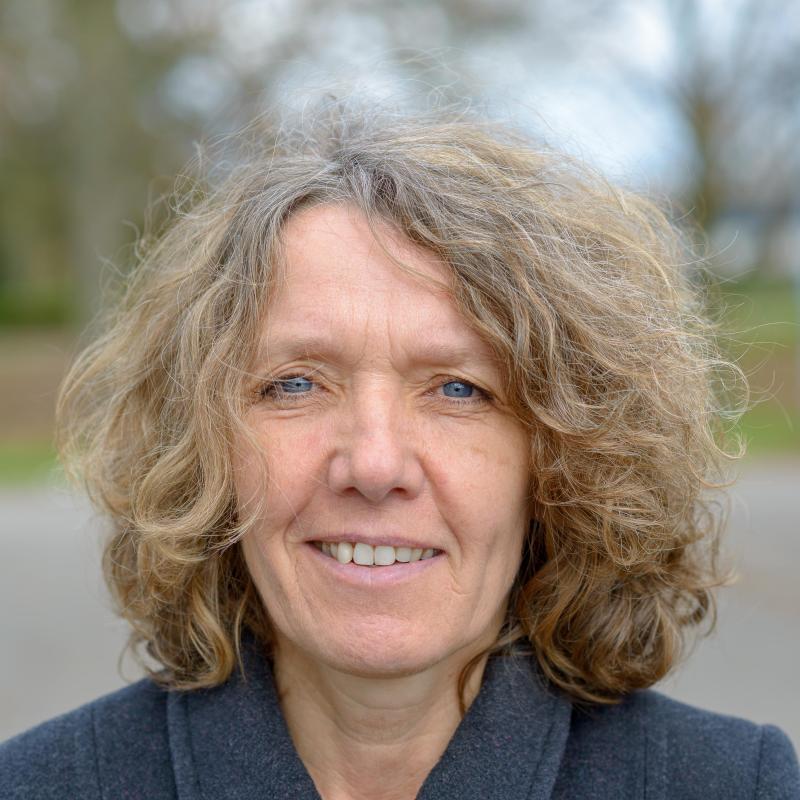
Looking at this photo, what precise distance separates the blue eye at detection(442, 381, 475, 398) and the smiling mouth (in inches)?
10.7

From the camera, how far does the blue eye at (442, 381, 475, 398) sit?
1889mm

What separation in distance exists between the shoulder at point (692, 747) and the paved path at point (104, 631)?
1572mm

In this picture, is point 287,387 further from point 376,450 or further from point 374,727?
point 374,727

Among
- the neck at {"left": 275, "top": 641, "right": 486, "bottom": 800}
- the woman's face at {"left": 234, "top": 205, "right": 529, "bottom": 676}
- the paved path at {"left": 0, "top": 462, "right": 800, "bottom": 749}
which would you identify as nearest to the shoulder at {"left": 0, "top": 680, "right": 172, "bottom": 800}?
the neck at {"left": 275, "top": 641, "right": 486, "bottom": 800}

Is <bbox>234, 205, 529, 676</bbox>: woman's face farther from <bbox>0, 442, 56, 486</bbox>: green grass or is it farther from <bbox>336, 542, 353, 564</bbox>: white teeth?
<bbox>0, 442, 56, 486</bbox>: green grass

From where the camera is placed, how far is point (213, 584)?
2176mm

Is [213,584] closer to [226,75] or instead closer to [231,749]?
[231,749]

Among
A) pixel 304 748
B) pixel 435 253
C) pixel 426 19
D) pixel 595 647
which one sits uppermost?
pixel 426 19

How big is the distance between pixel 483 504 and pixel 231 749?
682 millimetres

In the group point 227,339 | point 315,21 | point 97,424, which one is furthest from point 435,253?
point 315,21

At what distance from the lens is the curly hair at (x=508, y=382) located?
193 cm

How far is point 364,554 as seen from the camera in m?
1.87

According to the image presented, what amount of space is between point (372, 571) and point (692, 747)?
2.36 feet

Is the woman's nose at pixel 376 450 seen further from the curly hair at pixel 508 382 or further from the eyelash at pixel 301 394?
the curly hair at pixel 508 382
